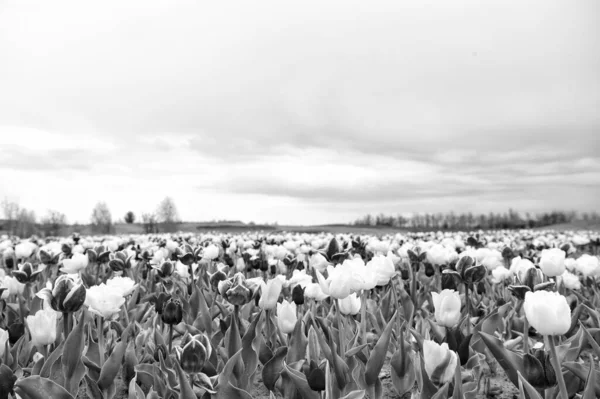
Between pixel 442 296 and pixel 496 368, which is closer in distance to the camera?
pixel 442 296

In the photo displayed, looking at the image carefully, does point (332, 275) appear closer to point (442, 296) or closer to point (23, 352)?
point (442, 296)

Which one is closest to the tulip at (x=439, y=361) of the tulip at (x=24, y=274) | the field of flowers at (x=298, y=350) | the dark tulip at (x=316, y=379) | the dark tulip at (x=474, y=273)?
the field of flowers at (x=298, y=350)

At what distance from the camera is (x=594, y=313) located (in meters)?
4.65

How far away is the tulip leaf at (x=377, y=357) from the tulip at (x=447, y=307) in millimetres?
389

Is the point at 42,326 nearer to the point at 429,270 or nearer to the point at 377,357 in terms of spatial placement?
the point at 377,357

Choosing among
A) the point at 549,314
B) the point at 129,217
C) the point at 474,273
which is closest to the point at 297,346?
the point at 474,273

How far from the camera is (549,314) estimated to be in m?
2.37

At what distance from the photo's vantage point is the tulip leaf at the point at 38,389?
105 inches

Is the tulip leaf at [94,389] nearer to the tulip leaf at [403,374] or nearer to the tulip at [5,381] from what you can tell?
the tulip at [5,381]

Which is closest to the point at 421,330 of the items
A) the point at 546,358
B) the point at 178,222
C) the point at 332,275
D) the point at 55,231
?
the point at 332,275

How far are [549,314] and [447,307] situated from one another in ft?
2.95

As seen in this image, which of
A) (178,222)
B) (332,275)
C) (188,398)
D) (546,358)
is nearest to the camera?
(546,358)

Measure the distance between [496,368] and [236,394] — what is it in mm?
2955

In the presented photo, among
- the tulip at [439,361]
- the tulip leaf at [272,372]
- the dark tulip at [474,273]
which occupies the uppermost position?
the dark tulip at [474,273]
